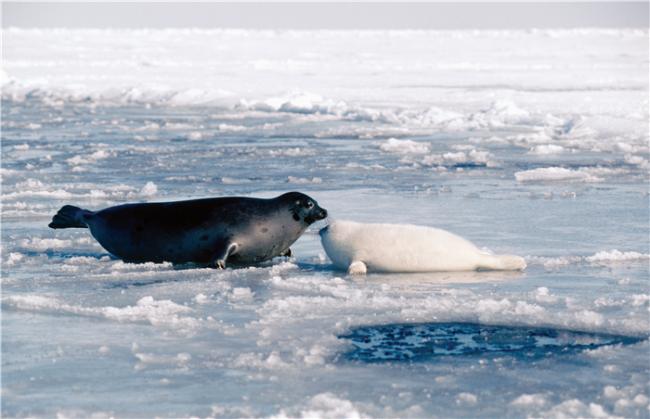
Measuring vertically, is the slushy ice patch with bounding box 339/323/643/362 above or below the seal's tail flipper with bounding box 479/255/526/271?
below

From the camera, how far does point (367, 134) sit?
15445mm

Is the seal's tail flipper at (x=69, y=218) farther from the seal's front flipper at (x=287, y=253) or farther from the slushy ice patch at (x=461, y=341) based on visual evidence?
the slushy ice patch at (x=461, y=341)

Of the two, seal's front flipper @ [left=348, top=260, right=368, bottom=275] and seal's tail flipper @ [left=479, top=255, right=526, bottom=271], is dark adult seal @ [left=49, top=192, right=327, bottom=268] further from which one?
seal's tail flipper @ [left=479, top=255, right=526, bottom=271]

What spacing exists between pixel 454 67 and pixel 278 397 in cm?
3484

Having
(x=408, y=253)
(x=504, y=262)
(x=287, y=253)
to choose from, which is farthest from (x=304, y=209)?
(x=504, y=262)

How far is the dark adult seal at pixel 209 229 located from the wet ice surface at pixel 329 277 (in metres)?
0.14

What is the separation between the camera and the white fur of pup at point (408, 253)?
19.3ft

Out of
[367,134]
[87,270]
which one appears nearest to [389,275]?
[87,270]

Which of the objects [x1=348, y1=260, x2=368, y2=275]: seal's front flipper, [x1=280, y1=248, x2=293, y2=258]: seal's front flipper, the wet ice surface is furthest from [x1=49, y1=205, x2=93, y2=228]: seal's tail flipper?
[x1=348, y1=260, x2=368, y2=275]: seal's front flipper

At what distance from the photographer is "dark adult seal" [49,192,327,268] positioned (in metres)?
6.05

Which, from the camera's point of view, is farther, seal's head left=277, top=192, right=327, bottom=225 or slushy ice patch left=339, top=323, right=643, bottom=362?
seal's head left=277, top=192, right=327, bottom=225

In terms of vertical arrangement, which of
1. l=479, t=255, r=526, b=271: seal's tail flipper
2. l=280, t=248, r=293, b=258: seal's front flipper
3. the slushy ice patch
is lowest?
the slushy ice patch

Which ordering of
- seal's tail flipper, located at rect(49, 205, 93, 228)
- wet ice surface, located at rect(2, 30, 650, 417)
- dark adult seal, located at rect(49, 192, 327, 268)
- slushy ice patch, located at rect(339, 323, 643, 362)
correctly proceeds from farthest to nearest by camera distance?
seal's tail flipper, located at rect(49, 205, 93, 228) < dark adult seal, located at rect(49, 192, 327, 268) < slushy ice patch, located at rect(339, 323, 643, 362) < wet ice surface, located at rect(2, 30, 650, 417)

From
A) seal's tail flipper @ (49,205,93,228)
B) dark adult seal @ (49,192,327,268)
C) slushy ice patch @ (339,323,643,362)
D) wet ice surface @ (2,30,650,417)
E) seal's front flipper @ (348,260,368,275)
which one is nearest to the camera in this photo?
wet ice surface @ (2,30,650,417)
